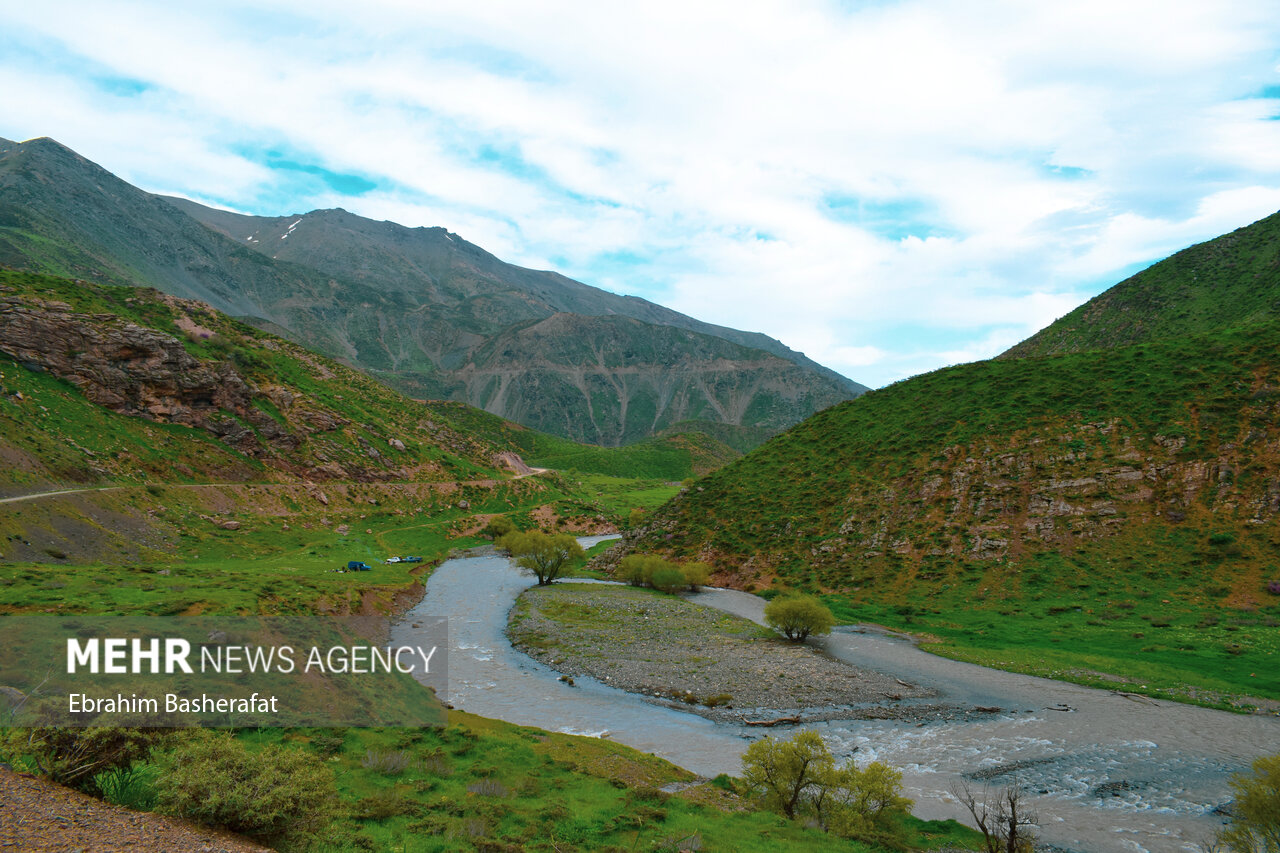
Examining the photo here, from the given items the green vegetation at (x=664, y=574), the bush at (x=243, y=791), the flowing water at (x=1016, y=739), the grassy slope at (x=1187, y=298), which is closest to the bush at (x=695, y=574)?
the green vegetation at (x=664, y=574)

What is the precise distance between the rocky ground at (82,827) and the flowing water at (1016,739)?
74.0 ft

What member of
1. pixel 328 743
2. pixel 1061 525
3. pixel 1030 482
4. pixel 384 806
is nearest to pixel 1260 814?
pixel 384 806

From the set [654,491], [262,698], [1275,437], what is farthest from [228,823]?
[654,491]

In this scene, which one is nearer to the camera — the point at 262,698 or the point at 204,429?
the point at 262,698

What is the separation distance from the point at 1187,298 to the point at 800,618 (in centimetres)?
10254

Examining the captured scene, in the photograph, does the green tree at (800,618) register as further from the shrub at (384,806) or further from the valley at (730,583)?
the shrub at (384,806)

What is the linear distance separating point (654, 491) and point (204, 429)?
122 metres

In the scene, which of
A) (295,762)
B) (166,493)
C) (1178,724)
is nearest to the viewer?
(295,762)

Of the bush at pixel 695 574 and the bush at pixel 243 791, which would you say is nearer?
the bush at pixel 243 791

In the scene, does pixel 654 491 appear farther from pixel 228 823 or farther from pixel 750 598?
pixel 228 823

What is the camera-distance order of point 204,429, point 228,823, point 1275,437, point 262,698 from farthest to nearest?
1. point 204,429
2. point 1275,437
3. point 262,698
4. point 228,823

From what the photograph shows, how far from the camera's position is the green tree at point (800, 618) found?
168 feet

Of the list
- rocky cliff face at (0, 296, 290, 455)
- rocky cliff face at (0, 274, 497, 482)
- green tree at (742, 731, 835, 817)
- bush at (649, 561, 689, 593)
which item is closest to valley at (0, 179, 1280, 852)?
rocky cliff face at (0, 296, 290, 455)

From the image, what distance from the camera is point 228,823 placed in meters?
13.0
